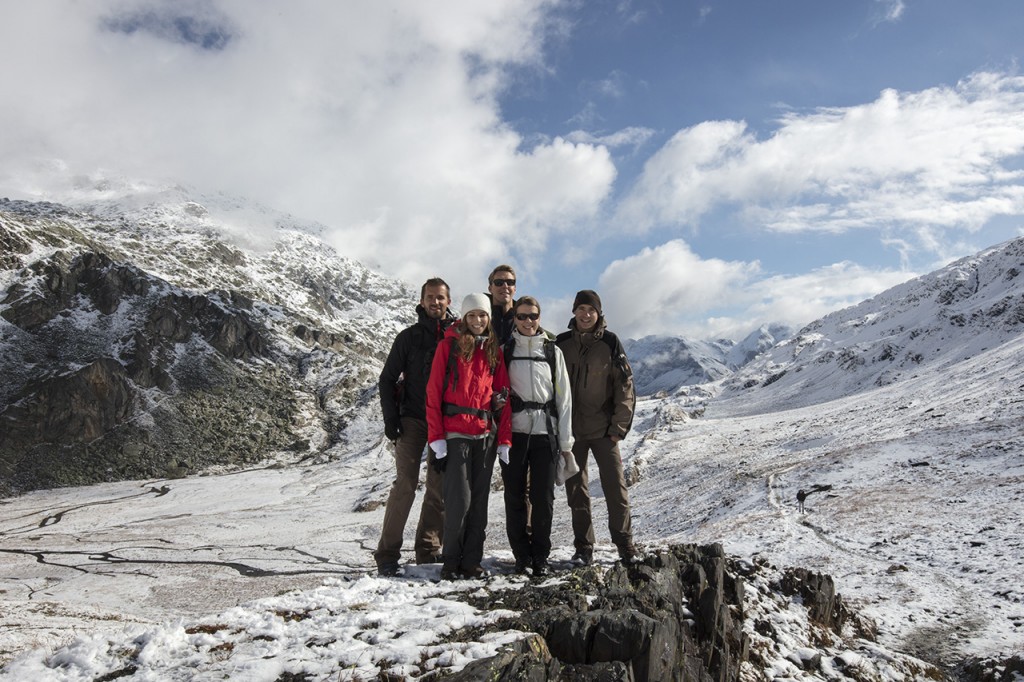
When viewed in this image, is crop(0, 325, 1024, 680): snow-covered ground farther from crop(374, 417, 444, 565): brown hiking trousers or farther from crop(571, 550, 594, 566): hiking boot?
crop(374, 417, 444, 565): brown hiking trousers

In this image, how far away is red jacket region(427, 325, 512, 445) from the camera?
25.8 ft

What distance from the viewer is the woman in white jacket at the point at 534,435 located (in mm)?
8289

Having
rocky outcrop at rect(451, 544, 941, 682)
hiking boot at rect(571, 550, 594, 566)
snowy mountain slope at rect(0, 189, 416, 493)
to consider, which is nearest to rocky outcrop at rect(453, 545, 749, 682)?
rocky outcrop at rect(451, 544, 941, 682)

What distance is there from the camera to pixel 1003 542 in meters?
13.2

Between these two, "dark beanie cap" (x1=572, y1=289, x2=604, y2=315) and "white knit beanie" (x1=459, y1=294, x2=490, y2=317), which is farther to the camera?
"dark beanie cap" (x1=572, y1=289, x2=604, y2=315)

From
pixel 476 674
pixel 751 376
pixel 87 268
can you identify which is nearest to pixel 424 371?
pixel 476 674

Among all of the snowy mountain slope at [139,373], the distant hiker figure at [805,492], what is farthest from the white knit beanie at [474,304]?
the snowy mountain slope at [139,373]

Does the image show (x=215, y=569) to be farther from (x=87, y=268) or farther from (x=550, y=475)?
(x=87, y=268)

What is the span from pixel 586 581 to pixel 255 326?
13918 cm

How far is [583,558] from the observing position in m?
9.02

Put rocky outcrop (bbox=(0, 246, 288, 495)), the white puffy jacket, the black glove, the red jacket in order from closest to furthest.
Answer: the red jacket
the white puffy jacket
the black glove
rocky outcrop (bbox=(0, 246, 288, 495))

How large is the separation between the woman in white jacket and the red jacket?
1.32ft

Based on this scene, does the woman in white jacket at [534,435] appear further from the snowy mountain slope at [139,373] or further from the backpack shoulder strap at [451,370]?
the snowy mountain slope at [139,373]

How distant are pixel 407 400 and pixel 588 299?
140 inches
